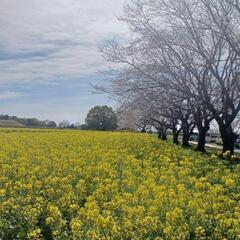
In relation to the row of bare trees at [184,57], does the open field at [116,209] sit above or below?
below

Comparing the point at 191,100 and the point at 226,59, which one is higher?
the point at 226,59

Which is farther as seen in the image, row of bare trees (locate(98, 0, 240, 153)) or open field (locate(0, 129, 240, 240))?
row of bare trees (locate(98, 0, 240, 153))

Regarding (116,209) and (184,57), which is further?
(184,57)

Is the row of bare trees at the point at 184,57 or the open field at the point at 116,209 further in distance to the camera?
the row of bare trees at the point at 184,57

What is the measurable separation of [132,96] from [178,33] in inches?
184

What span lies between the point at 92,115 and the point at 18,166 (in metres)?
105

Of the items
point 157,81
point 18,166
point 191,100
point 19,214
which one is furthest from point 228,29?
point 19,214

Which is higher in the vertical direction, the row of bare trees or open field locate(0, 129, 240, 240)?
the row of bare trees

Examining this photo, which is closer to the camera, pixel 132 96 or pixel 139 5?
pixel 139 5

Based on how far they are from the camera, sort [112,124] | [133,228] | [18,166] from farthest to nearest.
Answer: [112,124], [18,166], [133,228]

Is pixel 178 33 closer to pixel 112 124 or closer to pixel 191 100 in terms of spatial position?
pixel 191 100

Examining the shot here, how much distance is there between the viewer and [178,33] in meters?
23.0

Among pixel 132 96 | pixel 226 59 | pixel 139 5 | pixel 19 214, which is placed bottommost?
pixel 19 214

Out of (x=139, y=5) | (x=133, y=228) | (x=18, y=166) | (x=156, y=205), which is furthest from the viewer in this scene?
(x=139, y=5)
